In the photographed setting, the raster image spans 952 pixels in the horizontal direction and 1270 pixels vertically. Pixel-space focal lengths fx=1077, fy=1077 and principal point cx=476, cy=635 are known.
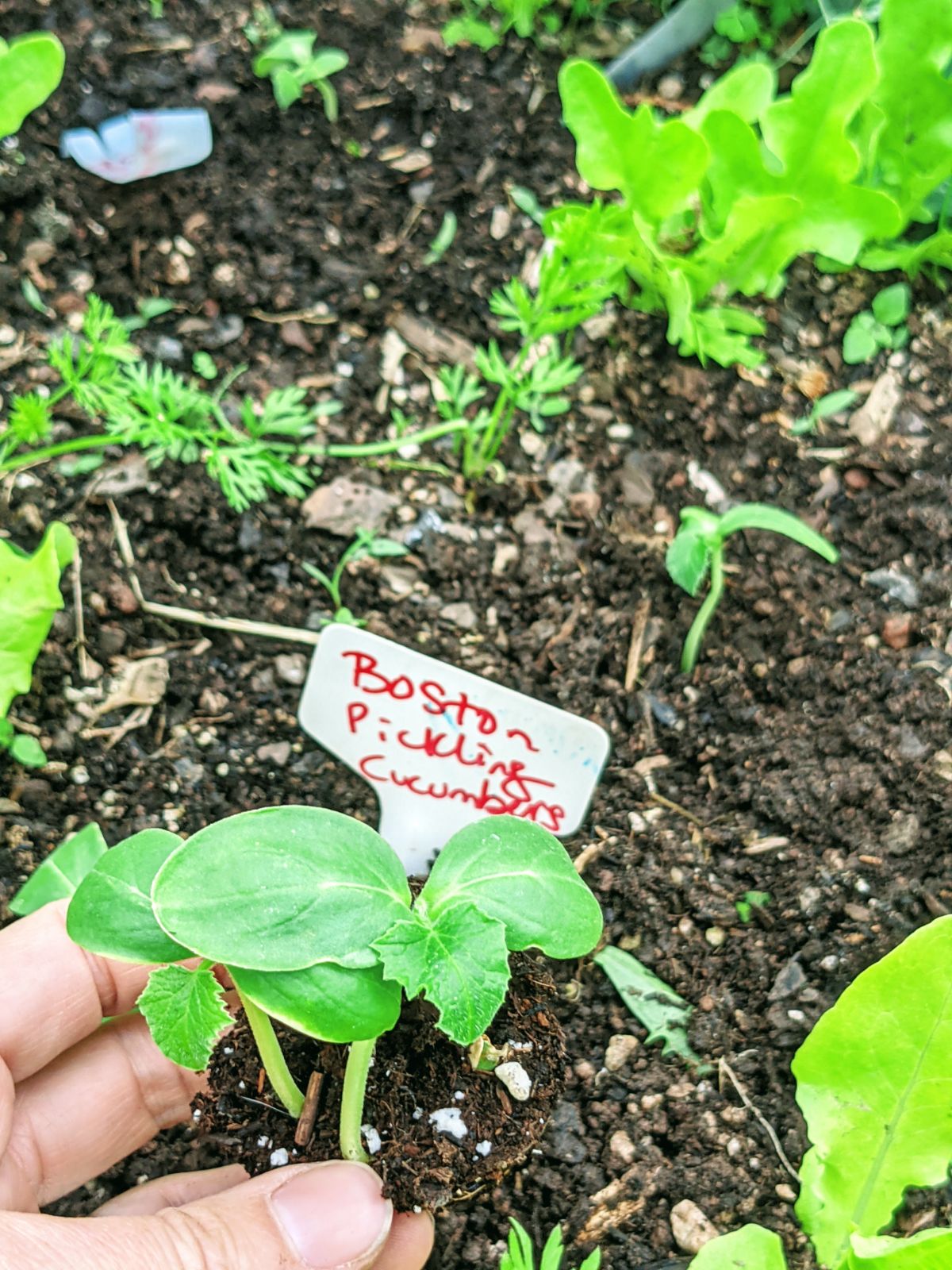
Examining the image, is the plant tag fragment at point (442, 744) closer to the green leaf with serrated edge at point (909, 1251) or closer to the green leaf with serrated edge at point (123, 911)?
the green leaf with serrated edge at point (123, 911)

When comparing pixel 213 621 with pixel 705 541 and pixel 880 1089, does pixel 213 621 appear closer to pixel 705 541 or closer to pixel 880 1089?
pixel 705 541

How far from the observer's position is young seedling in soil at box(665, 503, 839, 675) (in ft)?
3.83

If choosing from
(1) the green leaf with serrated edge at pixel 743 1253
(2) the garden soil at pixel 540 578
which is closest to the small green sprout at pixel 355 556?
(2) the garden soil at pixel 540 578

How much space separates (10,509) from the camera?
133 cm

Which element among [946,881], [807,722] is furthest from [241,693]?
[946,881]

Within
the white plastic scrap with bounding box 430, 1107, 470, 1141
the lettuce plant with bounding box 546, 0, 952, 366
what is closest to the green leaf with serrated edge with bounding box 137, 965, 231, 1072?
the white plastic scrap with bounding box 430, 1107, 470, 1141

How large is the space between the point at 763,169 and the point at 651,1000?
102 cm

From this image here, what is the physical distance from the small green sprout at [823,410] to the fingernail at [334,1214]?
3.41 feet

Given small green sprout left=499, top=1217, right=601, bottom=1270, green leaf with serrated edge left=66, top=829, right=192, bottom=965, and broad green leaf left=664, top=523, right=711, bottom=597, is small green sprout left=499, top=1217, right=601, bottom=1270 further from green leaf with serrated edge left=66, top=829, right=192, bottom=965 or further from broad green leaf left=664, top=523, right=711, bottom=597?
broad green leaf left=664, top=523, right=711, bottom=597

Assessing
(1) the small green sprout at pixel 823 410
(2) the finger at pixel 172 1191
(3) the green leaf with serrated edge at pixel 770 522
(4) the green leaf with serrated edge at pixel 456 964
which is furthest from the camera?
(1) the small green sprout at pixel 823 410

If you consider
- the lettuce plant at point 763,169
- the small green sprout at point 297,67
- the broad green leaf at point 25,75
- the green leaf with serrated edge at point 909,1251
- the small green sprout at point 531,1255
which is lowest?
the small green sprout at point 531,1255

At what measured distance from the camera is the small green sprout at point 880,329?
148 centimetres

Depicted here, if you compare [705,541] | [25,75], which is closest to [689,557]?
[705,541]

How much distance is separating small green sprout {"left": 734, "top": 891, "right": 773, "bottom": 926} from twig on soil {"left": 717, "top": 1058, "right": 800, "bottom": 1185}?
0.49ft
